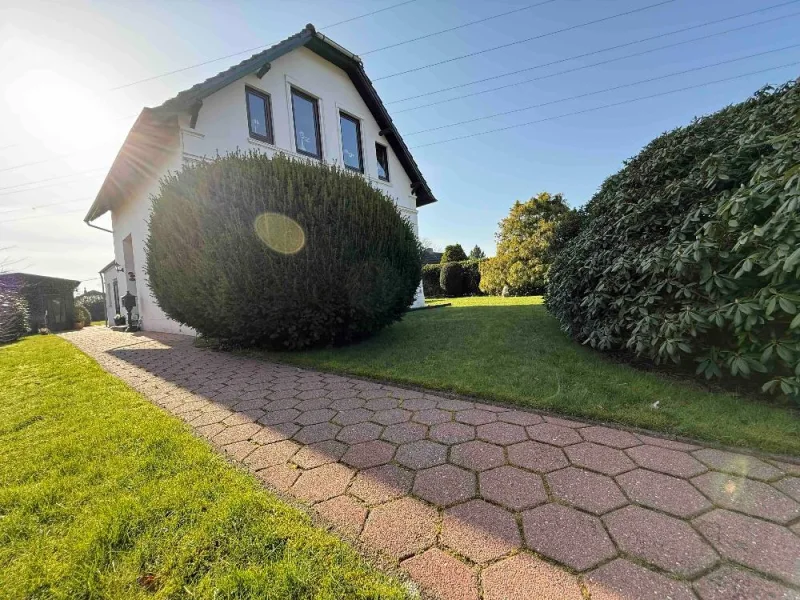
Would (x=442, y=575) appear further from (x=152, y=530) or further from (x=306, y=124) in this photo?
(x=306, y=124)

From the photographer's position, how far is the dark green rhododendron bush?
7.02 ft

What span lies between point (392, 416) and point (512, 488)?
1.08m

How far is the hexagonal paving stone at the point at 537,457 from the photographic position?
171 centimetres

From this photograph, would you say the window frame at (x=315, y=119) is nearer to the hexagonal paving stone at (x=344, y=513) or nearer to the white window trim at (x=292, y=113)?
the white window trim at (x=292, y=113)

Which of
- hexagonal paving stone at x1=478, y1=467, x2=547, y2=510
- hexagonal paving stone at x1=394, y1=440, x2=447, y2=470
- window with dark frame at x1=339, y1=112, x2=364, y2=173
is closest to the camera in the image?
hexagonal paving stone at x1=478, y1=467, x2=547, y2=510

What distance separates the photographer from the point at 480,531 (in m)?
1.29

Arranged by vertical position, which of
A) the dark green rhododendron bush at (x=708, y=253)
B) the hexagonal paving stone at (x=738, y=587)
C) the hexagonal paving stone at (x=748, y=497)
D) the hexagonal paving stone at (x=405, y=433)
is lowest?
the hexagonal paving stone at (x=748, y=497)

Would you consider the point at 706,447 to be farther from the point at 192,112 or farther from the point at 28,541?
the point at 192,112

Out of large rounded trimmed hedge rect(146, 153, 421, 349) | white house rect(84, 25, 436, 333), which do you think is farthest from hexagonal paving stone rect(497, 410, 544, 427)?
white house rect(84, 25, 436, 333)

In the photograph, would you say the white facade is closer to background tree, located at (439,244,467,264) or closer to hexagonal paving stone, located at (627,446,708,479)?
hexagonal paving stone, located at (627,446,708,479)

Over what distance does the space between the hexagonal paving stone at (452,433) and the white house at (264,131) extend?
6.98 metres

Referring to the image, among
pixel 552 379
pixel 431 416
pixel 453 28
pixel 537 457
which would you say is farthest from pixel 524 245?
pixel 537 457

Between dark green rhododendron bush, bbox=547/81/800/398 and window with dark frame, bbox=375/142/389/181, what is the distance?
27.1 feet

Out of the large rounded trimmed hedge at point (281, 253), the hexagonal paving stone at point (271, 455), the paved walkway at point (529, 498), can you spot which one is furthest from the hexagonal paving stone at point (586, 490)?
the large rounded trimmed hedge at point (281, 253)
